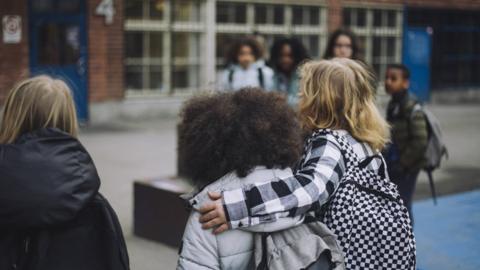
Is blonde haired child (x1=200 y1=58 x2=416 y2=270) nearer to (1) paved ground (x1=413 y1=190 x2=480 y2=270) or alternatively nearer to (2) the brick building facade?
(1) paved ground (x1=413 y1=190 x2=480 y2=270)

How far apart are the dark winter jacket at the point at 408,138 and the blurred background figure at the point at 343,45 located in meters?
0.93

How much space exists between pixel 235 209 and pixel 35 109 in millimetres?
827

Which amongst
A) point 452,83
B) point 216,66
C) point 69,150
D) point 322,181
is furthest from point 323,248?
point 452,83

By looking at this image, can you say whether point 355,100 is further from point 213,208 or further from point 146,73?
point 146,73

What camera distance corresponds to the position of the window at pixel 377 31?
1844cm

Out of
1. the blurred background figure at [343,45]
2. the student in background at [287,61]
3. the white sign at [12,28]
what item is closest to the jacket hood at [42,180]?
the blurred background figure at [343,45]

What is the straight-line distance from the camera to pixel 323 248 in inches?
91.5

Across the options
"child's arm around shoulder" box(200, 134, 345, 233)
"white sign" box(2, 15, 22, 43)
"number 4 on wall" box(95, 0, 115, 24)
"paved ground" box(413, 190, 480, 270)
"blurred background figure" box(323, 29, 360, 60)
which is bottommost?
→ "paved ground" box(413, 190, 480, 270)

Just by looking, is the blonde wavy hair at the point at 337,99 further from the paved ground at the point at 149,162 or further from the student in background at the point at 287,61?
the student in background at the point at 287,61

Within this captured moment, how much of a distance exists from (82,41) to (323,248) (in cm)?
1198

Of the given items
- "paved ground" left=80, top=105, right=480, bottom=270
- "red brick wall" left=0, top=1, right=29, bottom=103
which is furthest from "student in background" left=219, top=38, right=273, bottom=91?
"red brick wall" left=0, top=1, right=29, bottom=103

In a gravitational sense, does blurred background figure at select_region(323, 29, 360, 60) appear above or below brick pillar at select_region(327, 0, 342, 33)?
below

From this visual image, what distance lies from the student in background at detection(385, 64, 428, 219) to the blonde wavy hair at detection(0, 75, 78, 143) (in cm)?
296

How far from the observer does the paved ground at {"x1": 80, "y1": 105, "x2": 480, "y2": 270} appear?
551 cm
